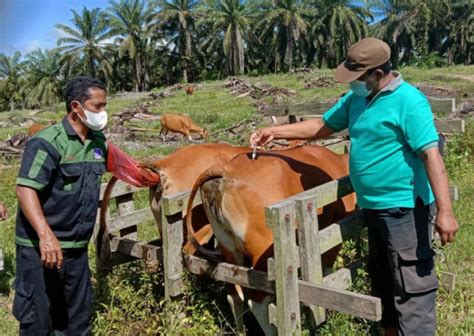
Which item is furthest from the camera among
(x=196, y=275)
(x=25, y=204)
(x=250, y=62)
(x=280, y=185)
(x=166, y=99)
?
(x=250, y=62)

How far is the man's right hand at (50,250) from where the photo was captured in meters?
3.17

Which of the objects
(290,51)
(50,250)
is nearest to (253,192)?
(50,250)

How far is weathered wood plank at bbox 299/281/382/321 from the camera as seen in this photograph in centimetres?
301

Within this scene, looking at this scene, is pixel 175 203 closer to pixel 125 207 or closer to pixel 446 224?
pixel 125 207

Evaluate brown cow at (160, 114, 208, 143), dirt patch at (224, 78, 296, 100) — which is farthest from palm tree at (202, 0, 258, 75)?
brown cow at (160, 114, 208, 143)

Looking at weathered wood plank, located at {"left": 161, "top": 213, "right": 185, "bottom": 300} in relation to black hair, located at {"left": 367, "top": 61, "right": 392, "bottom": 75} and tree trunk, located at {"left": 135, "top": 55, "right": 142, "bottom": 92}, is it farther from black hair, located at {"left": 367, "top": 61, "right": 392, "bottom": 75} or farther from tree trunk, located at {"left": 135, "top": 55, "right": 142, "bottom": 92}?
tree trunk, located at {"left": 135, "top": 55, "right": 142, "bottom": 92}

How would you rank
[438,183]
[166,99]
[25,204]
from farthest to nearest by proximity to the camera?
[166,99]
[25,204]
[438,183]

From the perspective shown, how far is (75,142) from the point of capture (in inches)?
137

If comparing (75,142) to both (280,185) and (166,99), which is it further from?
(166,99)

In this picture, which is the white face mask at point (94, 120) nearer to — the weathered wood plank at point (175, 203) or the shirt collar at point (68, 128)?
the shirt collar at point (68, 128)

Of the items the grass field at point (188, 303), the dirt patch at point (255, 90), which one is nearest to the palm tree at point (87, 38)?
the dirt patch at point (255, 90)

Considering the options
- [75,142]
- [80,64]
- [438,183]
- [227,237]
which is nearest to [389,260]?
[438,183]

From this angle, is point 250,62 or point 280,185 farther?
point 250,62

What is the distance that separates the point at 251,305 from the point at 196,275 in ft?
2.01
